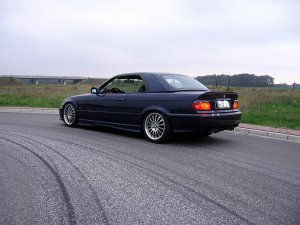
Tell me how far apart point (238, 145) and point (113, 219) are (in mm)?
4467

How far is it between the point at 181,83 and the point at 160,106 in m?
0.80

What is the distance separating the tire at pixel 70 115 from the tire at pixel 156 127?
2615 millimetres

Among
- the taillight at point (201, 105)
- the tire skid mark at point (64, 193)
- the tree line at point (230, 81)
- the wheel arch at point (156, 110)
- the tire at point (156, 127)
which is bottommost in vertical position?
the tire skid mark at point (64, 193)

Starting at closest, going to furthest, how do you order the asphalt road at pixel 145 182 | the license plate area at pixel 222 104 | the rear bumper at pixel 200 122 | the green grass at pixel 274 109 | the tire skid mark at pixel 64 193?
1. the tire skid mark at pixel 64 193
2. the asphalt road at pixel 145 182
3. the rear bumper at pixel 200 122
4. the license plate area at pixel 222 104
5. the green grass at pixel 274 109

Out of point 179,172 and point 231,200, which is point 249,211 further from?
point 179,172

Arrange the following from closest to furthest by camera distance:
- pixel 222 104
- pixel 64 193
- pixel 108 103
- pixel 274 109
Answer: pixel 64 193
pixel 222 104
pixel 108 103
pixel 274 109

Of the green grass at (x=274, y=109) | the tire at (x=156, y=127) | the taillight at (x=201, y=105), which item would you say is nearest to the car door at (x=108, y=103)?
the tire at (x=156, y=127)

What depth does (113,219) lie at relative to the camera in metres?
2.96

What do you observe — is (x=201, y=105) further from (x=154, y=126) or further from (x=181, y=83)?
(x=154, y=126)

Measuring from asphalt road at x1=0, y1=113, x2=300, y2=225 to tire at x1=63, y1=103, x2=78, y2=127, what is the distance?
2.03 meters

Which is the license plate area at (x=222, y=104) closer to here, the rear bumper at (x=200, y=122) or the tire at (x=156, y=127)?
the rear bumper at (x=200, y=122)

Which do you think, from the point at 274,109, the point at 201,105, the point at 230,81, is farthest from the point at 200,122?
the point at 230,81

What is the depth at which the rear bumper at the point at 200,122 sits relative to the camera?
638 cm

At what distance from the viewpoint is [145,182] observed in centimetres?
405
